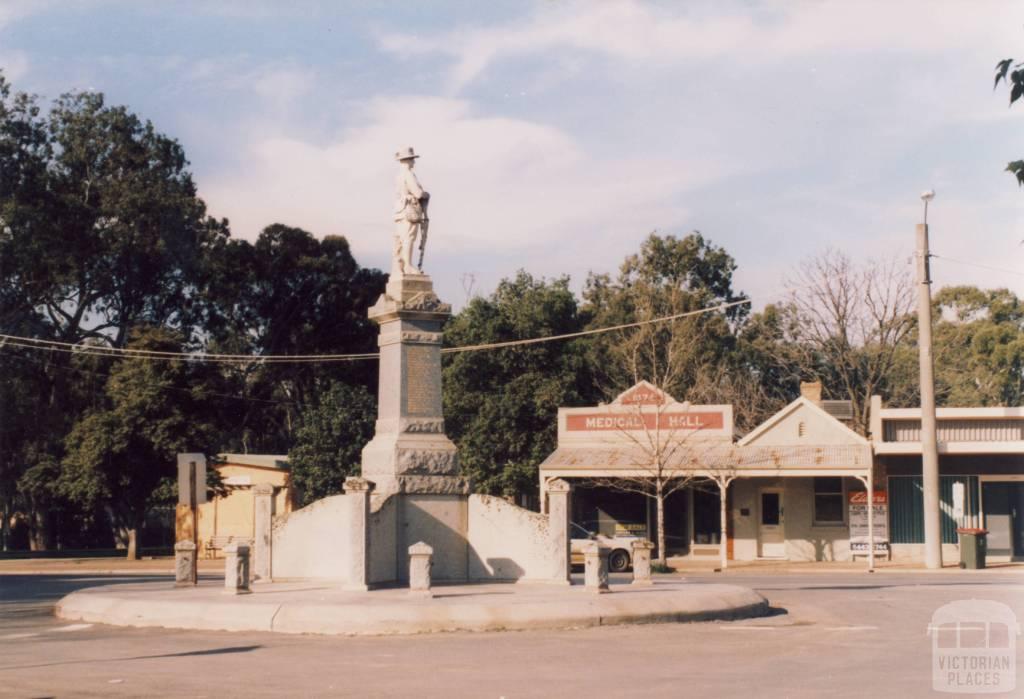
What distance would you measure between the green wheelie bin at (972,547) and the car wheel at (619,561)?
9.44m

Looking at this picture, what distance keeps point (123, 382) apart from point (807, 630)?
34252 millimetres

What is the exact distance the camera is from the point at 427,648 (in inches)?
595

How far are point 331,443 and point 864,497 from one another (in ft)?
67.5

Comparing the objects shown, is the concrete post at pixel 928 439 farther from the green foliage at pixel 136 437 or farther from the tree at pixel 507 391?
the green foliage at pixel 136 437

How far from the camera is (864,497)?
40.0 m

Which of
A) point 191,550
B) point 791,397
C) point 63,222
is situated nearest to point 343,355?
point 63,222

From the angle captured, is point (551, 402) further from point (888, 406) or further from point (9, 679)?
point (9, 679)

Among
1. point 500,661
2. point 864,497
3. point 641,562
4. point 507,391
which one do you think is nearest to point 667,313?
point 507,391

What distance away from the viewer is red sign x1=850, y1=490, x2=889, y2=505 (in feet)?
131

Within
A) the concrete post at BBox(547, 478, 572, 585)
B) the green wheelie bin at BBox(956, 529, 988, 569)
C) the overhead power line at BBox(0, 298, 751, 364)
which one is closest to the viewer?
the concrete post at BBox(547, 478, 572, 585)

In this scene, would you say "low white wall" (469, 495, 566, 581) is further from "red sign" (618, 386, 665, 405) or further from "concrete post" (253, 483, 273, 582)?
"red sign" (618, 386, 665, 405)

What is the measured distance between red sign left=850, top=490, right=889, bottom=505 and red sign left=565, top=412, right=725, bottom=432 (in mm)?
4568

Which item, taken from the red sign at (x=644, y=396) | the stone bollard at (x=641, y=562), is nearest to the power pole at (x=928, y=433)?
the red sign at (x=644, y=396)

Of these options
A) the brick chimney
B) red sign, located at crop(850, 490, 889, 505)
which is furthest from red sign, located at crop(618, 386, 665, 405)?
red sign, located at crop(850, 490, 889, 505)
